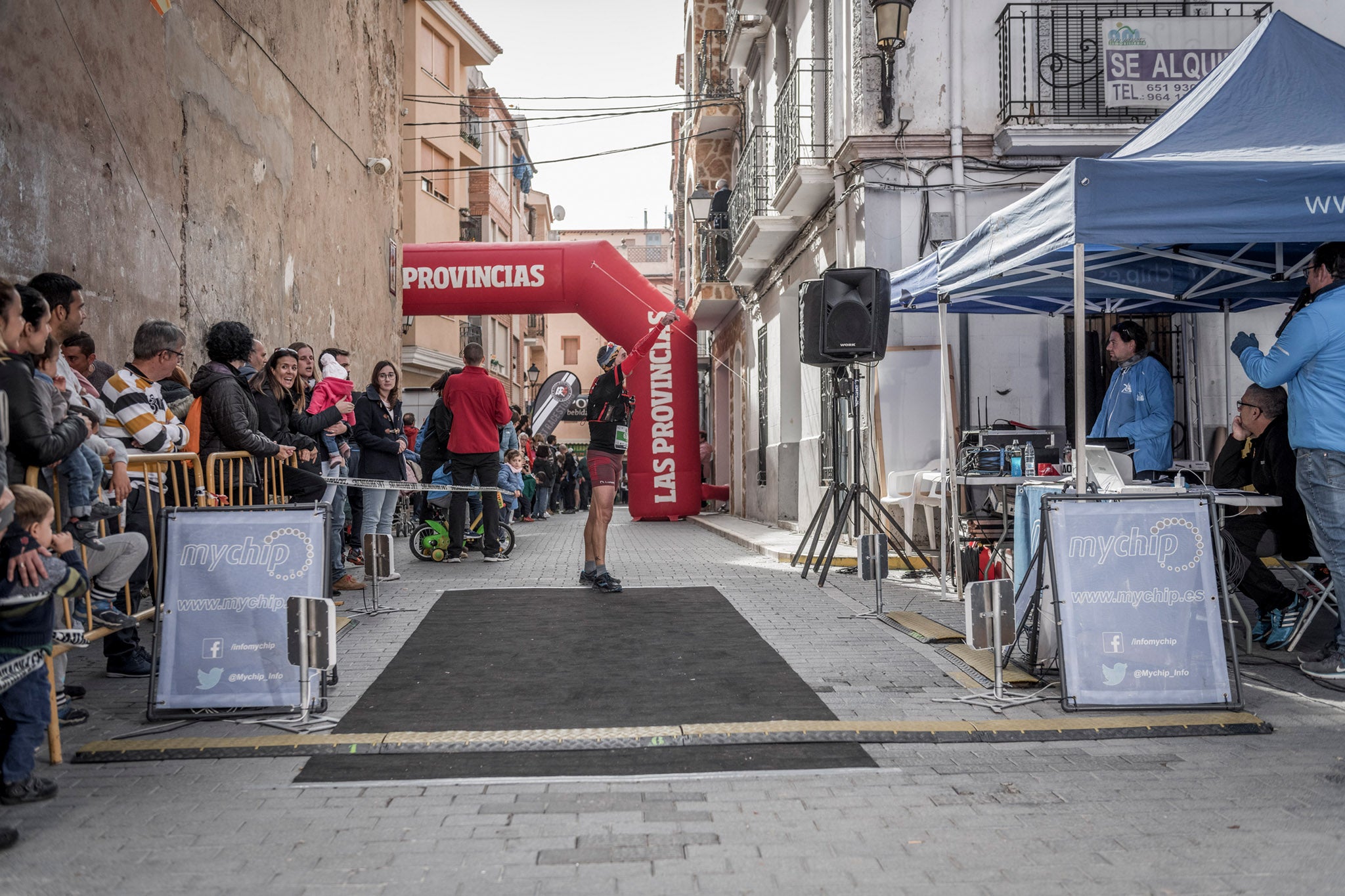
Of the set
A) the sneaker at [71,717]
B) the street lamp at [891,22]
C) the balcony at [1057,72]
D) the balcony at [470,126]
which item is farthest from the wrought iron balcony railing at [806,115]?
the balcony at [470,126]

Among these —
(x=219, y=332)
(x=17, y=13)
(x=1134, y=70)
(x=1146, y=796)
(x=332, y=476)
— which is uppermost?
(x=1134, y=70)

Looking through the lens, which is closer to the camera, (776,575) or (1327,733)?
(1327,733)

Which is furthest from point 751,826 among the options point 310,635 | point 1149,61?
point 1149,61

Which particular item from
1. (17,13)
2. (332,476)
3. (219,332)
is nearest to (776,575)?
(332,476)

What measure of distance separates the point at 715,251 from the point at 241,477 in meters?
16.5

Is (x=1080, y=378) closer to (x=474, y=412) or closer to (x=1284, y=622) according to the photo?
(x=1284, y=622)

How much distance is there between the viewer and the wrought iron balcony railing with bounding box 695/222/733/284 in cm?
2217

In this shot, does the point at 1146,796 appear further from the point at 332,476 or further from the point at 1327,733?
the point at 332,476

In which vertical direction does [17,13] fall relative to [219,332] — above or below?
above

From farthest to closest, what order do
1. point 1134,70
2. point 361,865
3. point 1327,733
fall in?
1. point 1134,70
2. point 1327,733
3. point 361,865

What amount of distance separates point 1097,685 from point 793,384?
40.3 feet

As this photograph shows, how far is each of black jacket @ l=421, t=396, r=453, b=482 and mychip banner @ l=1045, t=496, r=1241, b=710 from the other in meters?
7.58

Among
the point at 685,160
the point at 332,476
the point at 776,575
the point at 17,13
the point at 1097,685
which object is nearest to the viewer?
the point at 1097,685

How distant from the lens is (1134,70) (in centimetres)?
1140
